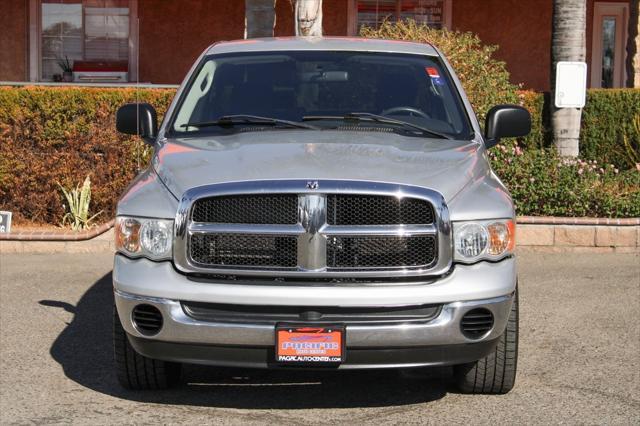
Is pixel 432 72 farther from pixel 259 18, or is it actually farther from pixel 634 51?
pixel 634 51

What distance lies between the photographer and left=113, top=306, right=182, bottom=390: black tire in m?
6.24

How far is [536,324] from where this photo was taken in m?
8.48

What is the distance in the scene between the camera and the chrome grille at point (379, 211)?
223 inches

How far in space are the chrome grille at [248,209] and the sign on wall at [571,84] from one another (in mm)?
8969

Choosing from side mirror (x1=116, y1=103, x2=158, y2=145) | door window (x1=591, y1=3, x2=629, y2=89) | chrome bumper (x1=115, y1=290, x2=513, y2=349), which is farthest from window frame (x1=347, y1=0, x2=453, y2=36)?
chrome bumper (x1=115, y1=290, x2=513, y2=349)

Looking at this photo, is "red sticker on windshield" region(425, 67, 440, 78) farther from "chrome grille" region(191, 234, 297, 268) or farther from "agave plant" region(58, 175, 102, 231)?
"agave plant" region(58, 175, 102, 231)

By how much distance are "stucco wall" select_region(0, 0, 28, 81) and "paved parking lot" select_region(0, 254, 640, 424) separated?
12.6 meters

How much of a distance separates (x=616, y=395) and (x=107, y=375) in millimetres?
2849

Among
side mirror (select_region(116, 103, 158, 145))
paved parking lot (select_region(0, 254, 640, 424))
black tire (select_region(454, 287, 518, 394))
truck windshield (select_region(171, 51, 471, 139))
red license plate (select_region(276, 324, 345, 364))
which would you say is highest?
truck windshield (select_region(171, 51, 471, 139))

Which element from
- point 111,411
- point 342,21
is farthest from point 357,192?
point 342,21

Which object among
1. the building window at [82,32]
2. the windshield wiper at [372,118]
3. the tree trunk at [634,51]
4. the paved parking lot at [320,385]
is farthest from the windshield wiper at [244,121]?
the building window at [82,32]

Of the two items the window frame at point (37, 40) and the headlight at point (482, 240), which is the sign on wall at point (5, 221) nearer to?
the headlight at point (482, 240)

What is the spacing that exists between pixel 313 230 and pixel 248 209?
0.33 metres

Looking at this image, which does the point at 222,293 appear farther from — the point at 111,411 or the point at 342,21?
the point at 342,21
